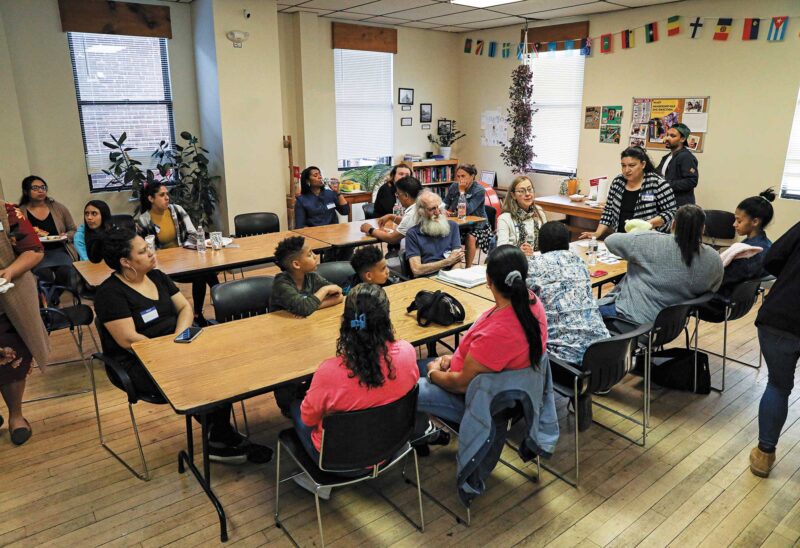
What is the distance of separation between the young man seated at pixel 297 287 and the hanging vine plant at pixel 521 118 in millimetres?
5674

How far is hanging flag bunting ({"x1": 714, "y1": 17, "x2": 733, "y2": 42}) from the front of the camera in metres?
5.89

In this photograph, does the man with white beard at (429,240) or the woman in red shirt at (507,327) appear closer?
the woman in red shirt at (507,327)

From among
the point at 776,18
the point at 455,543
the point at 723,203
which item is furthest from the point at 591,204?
the point at 455,543

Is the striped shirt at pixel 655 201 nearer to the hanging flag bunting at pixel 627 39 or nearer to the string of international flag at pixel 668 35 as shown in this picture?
the string of international flag at pixel 668 35

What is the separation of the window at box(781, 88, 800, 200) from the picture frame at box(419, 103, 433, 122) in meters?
4.78

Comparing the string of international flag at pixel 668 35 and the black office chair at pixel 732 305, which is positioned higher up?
→ the string of international flag at pixel 668 35

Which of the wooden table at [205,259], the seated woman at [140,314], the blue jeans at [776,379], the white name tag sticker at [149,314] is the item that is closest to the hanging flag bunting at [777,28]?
the blue jeans at [776,379]

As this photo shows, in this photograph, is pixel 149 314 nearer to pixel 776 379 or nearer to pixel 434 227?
pixel 434 227

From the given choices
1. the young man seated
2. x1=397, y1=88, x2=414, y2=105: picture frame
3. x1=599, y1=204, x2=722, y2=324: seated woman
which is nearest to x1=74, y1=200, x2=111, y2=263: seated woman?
the young man seated

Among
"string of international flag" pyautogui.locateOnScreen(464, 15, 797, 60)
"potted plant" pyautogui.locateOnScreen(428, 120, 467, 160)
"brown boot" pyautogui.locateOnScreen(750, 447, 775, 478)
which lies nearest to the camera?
"brown boot" pyautogui.locateOnScreen(750, 447, 775, 478)

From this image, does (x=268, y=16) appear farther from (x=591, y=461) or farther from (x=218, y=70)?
(x=591, y=461)

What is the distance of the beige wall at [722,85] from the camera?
5.69 m

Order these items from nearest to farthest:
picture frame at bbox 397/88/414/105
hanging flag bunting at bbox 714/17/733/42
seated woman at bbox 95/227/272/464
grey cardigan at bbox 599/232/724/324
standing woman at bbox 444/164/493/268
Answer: seated woman at bbox 95/227/272/464, grey cardigan at bbox 599/232/724/324, standing woman at bbox 444/164/493/268, hanging flag bunting at bbox 714/17/733/42, picture frame at bbox 397/88/414/105

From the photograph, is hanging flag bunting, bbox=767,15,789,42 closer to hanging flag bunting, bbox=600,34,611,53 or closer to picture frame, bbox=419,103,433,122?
hanging flag bunting, bbox=600,34,611,53
